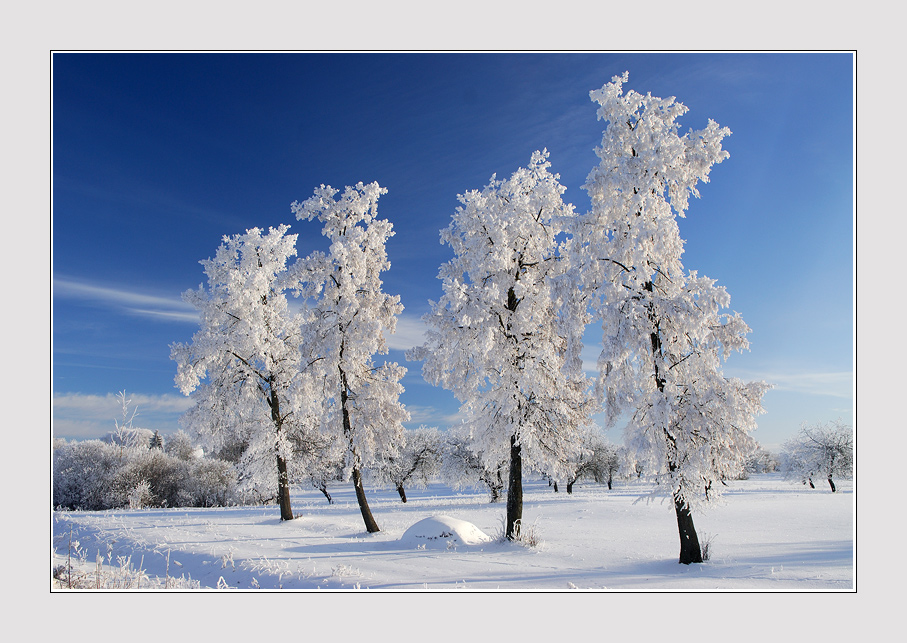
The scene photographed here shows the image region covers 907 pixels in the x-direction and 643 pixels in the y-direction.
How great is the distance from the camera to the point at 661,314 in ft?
32.0

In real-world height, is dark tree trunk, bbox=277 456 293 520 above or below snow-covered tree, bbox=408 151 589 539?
below

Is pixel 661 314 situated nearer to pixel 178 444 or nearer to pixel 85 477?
pixel 85 477

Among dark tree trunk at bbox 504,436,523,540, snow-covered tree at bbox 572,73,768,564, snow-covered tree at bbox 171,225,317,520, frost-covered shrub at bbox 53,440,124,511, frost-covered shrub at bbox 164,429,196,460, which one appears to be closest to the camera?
snow-covered tree at bbox 572,73,768,564

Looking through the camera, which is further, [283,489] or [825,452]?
[825,452]

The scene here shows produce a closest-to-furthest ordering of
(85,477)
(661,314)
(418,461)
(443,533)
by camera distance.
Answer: (661,314)
(443,533)
(85,477)
(418,461)

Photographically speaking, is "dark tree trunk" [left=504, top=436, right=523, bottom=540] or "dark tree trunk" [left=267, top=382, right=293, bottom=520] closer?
"dark tree trunk" [left=504, top=436, right=523, bottom=540]

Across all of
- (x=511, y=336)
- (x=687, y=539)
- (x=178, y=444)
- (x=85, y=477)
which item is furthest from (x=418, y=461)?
(x=178, y=444)

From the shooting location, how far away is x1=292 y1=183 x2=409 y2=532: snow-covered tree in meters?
15.3

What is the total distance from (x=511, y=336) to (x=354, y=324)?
18.1 feet

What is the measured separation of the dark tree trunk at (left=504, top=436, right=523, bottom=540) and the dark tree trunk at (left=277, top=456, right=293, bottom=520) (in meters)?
10.3

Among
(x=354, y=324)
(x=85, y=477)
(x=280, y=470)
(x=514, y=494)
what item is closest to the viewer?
(x=514, y=494)

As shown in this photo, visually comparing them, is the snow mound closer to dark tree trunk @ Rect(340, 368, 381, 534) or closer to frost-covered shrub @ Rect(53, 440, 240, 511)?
dark tree trunk @ Rect(340, 368, 381, 534)

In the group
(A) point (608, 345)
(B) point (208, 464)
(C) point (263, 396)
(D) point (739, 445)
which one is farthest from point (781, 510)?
(B) point (208, 464)

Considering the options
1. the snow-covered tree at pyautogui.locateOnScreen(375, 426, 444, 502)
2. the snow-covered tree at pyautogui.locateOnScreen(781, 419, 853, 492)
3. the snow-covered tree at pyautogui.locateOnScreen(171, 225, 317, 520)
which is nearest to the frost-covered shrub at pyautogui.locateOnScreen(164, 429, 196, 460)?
the snow-covered tree at pyautogui.locateOnScreen(375, 426, 444, 502)
